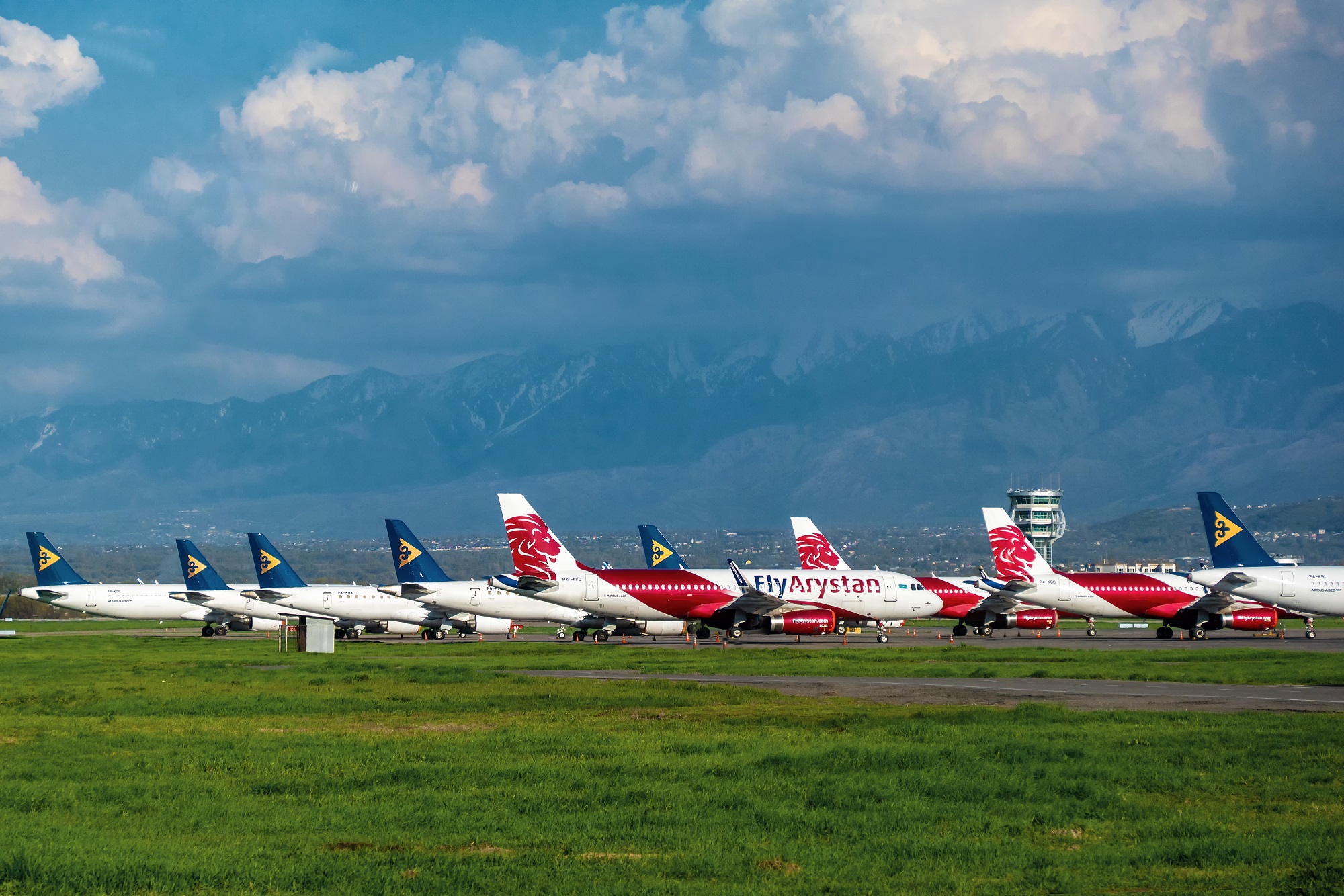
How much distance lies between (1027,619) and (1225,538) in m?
12.9

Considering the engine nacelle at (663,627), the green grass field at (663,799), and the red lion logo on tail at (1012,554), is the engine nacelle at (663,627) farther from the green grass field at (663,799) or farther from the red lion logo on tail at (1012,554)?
the green grass field at (663,799)

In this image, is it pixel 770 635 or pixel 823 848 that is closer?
pixel 823 848

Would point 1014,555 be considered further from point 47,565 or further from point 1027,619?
point 47,565

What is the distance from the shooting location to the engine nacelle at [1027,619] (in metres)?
89.1

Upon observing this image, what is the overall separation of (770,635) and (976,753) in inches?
2540

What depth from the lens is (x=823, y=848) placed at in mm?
18500

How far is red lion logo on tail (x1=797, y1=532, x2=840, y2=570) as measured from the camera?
104875 millimetres

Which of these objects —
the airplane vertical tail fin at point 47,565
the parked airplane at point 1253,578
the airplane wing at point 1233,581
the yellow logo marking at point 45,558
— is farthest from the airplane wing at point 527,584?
the yellow logo marking at point 45,558

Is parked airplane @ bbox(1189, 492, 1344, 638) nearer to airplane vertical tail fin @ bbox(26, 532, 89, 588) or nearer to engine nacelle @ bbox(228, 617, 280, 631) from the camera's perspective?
engine nacelle @ bbox(228, 617, 280, 631)

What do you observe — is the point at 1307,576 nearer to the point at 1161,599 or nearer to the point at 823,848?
the point at 1161,599

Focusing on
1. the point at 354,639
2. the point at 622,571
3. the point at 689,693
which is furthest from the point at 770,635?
the point at 689,693

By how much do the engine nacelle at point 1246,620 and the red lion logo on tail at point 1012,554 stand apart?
11968 mm

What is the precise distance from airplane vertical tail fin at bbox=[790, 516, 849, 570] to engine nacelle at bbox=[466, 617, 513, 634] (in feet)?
70.8

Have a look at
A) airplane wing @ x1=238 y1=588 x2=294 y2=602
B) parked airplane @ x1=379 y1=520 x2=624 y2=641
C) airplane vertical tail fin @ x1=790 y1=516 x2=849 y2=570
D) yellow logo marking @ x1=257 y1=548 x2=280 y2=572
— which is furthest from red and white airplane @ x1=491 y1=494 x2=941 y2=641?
yellow logo marking @ x1=257 y1=548 x2=280 y2=572
